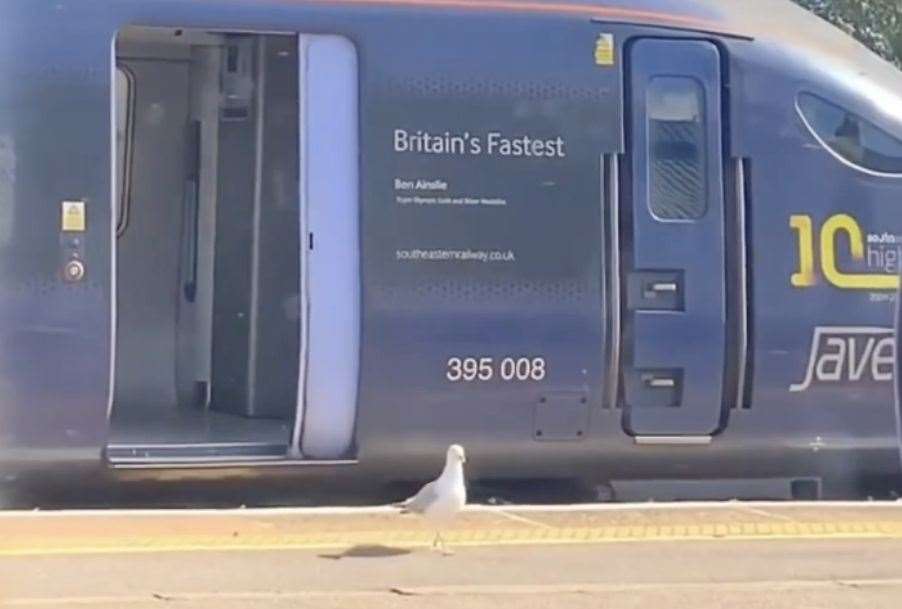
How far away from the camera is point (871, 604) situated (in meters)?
8.30

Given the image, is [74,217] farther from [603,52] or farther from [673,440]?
[673,440]

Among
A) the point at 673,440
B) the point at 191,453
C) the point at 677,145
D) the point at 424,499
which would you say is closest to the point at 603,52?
the point at 677,145

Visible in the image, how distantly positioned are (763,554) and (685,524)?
80cm

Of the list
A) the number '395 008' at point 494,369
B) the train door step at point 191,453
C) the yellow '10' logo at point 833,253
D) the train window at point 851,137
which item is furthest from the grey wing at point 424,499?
the train window at point 851,137

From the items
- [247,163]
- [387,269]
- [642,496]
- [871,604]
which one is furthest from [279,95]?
[871,604]

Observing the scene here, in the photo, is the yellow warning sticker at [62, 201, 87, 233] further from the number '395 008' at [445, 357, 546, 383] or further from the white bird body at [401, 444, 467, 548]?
the white bird body at [401, 444, 467, 548]

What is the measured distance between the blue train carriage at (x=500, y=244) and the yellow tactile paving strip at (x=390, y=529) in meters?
0.57

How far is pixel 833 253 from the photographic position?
11211 mm

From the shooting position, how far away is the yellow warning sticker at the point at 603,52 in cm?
1084

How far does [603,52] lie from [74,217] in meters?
2.99

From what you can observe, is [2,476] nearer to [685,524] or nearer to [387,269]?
[387,269]

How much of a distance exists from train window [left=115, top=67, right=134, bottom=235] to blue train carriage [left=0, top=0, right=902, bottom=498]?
23.0 inches

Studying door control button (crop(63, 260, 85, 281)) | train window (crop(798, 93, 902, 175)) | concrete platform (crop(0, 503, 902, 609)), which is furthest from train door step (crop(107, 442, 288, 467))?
train window (crop(798, 93, 902, 175))

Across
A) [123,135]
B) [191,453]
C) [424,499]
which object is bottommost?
[424,499]
